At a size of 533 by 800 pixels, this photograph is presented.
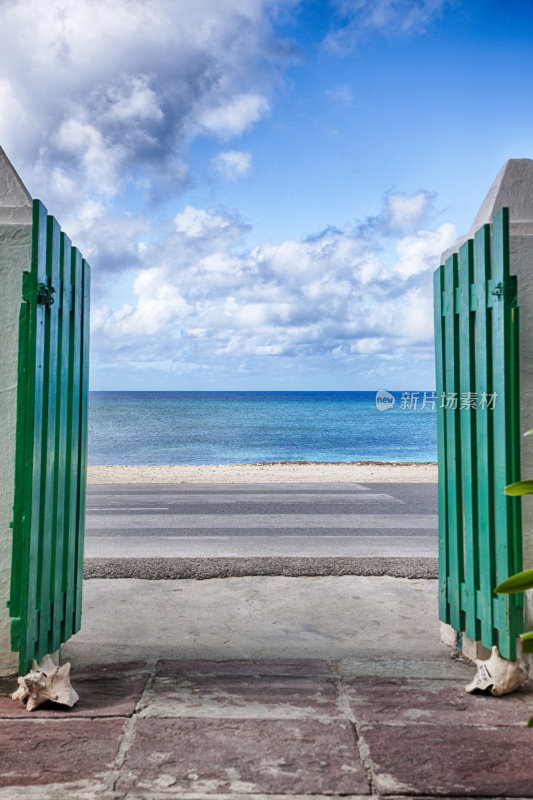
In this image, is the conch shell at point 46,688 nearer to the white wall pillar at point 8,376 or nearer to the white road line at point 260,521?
the white wall pillar at point 8,376

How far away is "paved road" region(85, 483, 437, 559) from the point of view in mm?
7797

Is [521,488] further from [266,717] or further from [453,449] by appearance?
[453,449]

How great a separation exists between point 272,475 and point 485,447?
46.4ft

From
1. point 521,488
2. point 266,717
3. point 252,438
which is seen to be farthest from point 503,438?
point 252,438

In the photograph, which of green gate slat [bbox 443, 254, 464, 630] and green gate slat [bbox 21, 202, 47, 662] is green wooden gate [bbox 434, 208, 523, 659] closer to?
green gate slat [bbox 443, 254, 464, 630]

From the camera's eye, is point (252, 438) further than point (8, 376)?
Yes

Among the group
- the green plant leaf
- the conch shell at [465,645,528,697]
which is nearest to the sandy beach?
the conch shell at [465,645,528,697]

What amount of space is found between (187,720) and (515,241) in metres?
3.02

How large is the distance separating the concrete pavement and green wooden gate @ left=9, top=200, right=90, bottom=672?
45 cm

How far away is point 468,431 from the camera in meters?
3.87

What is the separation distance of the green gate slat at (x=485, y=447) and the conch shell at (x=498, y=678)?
117 millimetres

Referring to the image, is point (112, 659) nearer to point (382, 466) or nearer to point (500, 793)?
point (500, 793)

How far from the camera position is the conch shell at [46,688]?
129 inches

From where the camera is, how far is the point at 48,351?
3.42 metres
